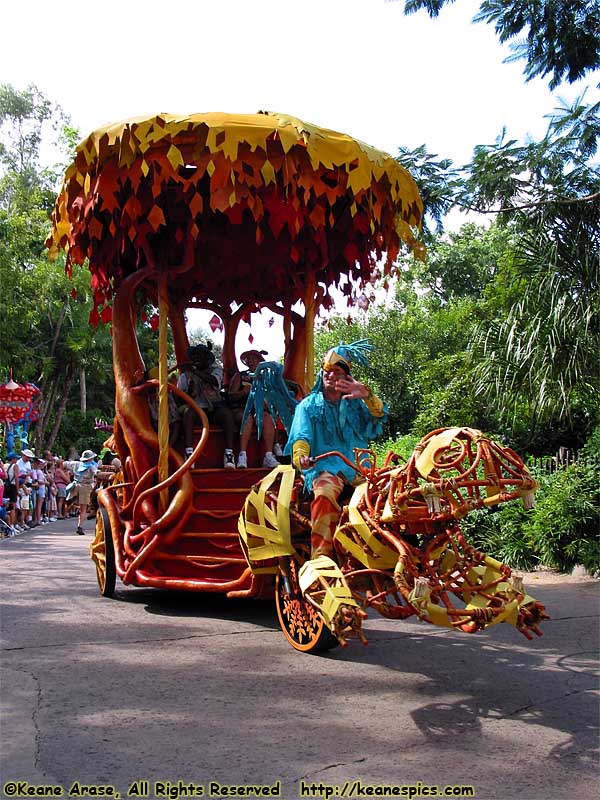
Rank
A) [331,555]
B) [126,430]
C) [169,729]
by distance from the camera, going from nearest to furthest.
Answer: [169,729]
[331,555]
[126,430]

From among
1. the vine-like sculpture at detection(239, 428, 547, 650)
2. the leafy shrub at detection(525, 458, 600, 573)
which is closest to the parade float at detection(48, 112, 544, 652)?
the vine-like sculpture at detection(239, 428, 547, 650)

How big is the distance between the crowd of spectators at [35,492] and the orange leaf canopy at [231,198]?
539cm

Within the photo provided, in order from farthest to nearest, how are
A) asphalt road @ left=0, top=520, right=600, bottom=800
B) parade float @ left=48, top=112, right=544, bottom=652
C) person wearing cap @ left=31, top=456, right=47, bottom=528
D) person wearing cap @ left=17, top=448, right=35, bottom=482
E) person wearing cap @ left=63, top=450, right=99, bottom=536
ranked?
person wearing cap @ left=31, top=456, right=47, bottom=528 < person wearing cap @ left=63, top=450, right=99, bottom=536 < person wearing cap @ left=17, top=448, right=35, bottom=482 < parade float @ left=48, top=112, right=544, bottom=652 < asphalt road @ left=0, top=520, right=600, bottom=800

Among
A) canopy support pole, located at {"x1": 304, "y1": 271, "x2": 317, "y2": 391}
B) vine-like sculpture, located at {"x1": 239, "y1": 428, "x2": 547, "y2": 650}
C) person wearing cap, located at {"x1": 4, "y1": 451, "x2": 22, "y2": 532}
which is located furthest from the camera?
person wearing cap, located at {"x1": 4, "y1": 451, "x2": 22, "y2": 532}

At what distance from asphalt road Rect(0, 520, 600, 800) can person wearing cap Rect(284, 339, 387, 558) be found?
1010mm

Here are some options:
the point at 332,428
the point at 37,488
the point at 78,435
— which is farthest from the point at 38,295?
the point at 332,428

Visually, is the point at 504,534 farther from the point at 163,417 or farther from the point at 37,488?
the point at 37,488

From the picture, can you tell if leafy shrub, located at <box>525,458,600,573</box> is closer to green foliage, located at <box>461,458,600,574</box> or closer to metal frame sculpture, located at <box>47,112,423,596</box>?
green foliage, located at <box>461,458,600,574</box>

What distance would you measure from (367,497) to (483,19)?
273 inches

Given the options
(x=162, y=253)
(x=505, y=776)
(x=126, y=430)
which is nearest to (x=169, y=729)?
(x=505, y=776)

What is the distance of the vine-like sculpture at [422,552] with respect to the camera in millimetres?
4348

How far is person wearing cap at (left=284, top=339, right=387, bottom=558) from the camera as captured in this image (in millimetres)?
5422

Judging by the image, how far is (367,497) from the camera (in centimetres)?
497

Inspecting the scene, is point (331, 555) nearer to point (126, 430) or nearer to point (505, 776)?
point (505, 776)
